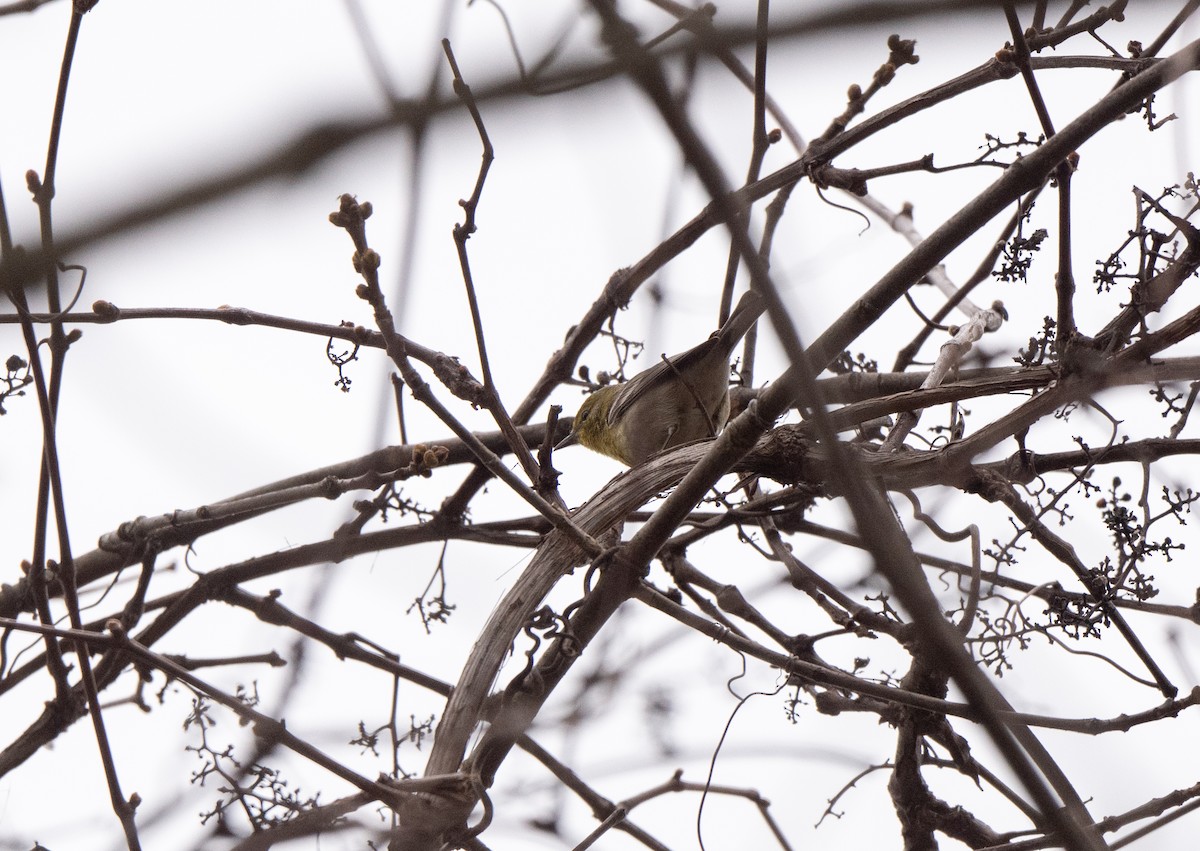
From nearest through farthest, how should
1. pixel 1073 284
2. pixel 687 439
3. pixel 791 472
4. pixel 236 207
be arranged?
1. pixel 236 207
2. pixel 1073 284
3. pixel 791 472
4. pixel 687 439

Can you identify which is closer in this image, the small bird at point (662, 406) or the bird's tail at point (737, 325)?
the bird's tail at point (737, 325)

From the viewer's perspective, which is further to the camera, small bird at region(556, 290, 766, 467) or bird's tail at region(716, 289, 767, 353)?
small bird at region(556, 290, 766, 467)

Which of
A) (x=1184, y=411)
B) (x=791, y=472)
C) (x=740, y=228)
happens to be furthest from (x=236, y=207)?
(x=1184, y=411)

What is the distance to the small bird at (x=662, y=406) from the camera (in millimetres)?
4316

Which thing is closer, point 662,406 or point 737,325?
point 737,325

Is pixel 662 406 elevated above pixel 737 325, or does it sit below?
above

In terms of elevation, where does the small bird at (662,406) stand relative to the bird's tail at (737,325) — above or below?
above

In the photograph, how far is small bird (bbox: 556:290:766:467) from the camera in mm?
4316

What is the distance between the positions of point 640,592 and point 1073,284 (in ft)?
3.89

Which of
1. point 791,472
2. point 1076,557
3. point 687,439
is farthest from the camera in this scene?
point 687,439

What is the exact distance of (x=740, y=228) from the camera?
97 centimetres

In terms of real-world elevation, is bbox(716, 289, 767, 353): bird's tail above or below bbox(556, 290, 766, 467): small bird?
below

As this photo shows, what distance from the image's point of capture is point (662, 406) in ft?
17.2

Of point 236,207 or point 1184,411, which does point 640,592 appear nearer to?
point 1184,411
